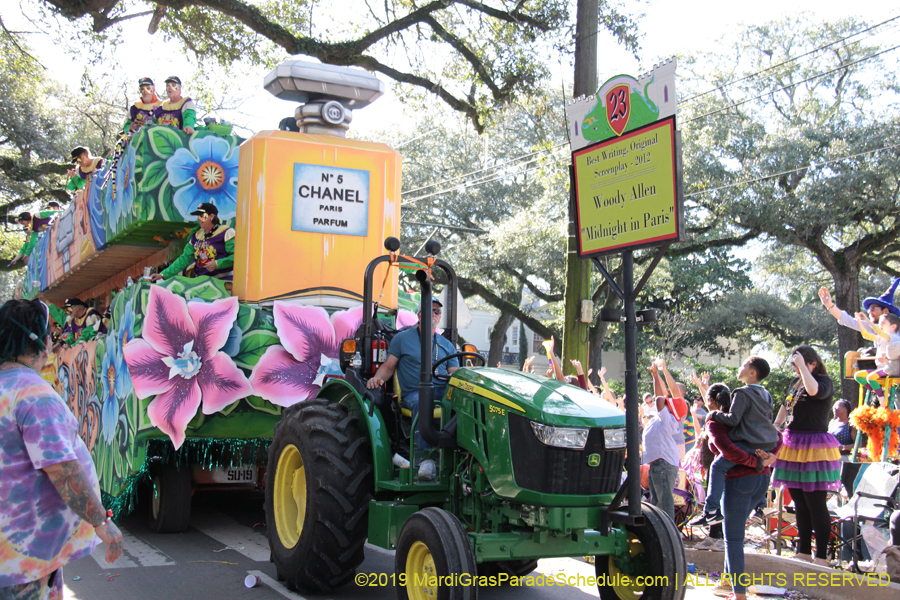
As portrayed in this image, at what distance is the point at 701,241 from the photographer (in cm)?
2377

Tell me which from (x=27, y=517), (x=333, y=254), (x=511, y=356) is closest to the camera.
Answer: (x=27, y=517)

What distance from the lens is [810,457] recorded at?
21.4ft

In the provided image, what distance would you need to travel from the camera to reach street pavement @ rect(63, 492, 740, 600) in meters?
5.70

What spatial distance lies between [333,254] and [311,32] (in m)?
9.48

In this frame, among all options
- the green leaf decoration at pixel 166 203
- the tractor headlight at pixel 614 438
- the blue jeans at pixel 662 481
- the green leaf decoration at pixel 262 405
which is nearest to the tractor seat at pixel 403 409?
the tractor headlight at pixel 614 438

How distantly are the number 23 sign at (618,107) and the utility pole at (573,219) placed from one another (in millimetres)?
6617

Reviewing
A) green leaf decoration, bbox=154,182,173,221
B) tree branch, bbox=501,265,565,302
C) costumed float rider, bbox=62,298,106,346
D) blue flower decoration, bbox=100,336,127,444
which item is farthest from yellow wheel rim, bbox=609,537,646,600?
tree branch, bbox=501,265,565,302

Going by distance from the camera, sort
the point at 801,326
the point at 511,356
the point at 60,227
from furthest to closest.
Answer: the point at 511,356 → the point at 801,326 → the point at 60,227

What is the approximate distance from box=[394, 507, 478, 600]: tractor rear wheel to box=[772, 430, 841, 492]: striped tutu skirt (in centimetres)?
355

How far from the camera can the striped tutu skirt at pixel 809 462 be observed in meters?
6.46

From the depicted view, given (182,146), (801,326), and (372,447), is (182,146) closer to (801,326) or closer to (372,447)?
(372,447)

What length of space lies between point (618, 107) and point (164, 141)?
536 cm

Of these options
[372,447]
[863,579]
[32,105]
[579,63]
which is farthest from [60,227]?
[32,105]

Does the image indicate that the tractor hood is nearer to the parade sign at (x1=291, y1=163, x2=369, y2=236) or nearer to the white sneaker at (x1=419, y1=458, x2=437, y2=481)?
the white sneaker at (x1=419, y1=458, x2=437, y2=481)
